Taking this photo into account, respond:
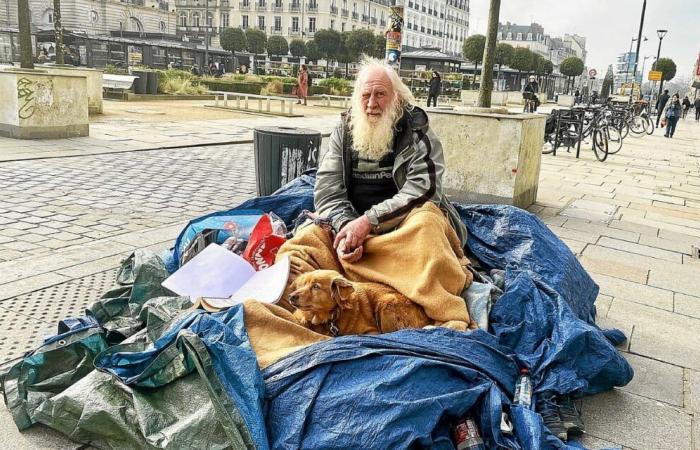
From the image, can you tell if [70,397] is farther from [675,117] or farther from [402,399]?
[675,117]

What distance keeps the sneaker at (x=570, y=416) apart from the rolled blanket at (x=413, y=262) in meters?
0.58

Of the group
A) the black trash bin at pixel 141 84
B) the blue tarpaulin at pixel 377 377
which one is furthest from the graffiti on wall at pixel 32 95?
the black trash bin at pixel 141 84

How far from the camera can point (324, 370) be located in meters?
2.50

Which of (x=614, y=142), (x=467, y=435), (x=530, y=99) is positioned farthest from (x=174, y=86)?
(x=467, y=435)

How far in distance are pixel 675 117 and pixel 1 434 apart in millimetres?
25793

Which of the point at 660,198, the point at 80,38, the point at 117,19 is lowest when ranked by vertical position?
the point at 660,198

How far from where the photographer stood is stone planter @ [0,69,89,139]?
33.8 ft

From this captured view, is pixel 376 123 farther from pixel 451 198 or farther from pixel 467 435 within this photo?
pixel 451 198

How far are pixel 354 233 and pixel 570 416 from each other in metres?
1.47

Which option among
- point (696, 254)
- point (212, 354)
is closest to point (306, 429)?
point (212, 354)

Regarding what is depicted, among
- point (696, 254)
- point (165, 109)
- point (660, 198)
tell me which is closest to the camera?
point (696, 254)

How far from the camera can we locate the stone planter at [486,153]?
6.73 metres

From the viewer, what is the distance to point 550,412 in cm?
271

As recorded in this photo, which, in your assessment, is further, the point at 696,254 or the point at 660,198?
the point at 660,198
